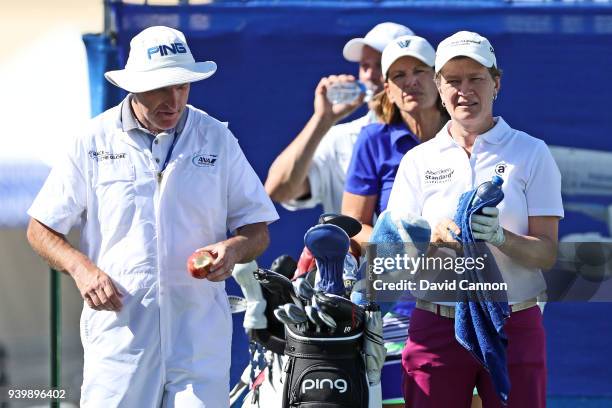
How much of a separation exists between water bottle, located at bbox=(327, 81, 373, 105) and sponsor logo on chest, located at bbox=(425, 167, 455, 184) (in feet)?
3.93

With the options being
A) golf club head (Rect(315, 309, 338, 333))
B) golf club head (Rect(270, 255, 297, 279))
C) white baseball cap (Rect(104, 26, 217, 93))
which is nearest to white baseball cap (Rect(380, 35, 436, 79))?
Result: golf club head (Rect(270, 255, 297, 279))

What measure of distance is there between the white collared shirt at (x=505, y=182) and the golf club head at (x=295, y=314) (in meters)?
0.45

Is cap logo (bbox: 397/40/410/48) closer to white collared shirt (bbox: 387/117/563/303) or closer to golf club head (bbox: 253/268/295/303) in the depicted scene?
white collared shirt (bbox: 387/117/563/303)

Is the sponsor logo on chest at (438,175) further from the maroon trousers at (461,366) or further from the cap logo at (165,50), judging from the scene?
the cap logo at (165,50)

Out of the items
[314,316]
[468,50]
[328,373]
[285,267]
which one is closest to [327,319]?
[314,316]

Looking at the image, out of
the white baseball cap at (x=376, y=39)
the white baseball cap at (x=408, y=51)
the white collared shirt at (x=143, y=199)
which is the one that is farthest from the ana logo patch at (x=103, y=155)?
the white baseball cap at (x=376, y=39)

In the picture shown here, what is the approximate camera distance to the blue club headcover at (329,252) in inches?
150

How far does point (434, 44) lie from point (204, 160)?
2.07 meters

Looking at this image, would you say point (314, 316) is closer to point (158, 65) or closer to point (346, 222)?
point (346, 222)

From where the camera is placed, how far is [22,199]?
5.63 metres

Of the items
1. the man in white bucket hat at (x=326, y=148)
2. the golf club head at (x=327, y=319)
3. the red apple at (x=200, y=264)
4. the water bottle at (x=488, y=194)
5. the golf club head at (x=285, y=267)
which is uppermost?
the man in white bucket hat at (x=326, y=148)

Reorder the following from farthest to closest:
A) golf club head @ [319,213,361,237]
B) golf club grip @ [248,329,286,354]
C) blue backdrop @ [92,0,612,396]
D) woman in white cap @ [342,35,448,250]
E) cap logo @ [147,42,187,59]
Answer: blue backdrop @ [92,0,612,396]
woman in white cap @ [342,35,448,250]
golf club grip @ [248,329,286,354]
golf club head @ [319,213,361,237]
cap logo @ [147,42,187,59]

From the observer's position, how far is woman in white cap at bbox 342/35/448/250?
4461 millimetres

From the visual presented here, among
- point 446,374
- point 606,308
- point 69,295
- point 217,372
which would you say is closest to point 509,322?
point 446,374
